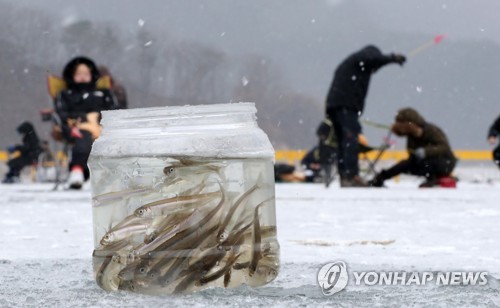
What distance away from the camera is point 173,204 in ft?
8.36

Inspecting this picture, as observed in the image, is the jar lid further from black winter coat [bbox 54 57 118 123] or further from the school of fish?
black winter coat [bbox 54 57 118 123]

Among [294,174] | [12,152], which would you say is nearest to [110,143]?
[294,174]

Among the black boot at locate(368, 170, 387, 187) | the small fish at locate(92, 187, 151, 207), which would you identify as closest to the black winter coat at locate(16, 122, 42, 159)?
the black boot at locate(368, 170, 387, 187)

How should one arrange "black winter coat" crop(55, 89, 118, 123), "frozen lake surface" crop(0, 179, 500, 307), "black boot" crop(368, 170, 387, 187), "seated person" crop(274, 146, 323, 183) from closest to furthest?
"frozen lake surface" crop(0, 179, 500, 307)
"black winter coat" crop(55, 89, 118, 123)
"black boot" crop(368, 170, 387, 187)
"seated person" crop(274, 146, 323, 183)

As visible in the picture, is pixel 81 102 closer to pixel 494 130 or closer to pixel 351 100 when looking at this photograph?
pixel 351 100

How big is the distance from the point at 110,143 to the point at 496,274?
1393 millimetres

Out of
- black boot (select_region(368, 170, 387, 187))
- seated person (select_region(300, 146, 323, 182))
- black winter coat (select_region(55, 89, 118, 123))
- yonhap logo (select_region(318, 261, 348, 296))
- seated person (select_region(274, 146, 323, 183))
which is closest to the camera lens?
yonhap logo (select_region(318, 261, 348, 296))

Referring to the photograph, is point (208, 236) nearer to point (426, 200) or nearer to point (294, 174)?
point (426, 200)

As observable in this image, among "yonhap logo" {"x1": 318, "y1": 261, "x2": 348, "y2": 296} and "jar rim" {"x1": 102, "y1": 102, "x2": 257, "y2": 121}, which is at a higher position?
"jar rim" {"x1": 102, "y1": 102, "x2": 257, "y2": 121}

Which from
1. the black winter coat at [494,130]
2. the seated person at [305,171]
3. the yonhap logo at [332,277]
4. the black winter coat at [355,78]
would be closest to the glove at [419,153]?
the black winter coat at [355,78]

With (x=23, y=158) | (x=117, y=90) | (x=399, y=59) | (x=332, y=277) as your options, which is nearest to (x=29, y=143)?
(x=23, y=158)

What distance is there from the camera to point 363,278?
2.96 meters

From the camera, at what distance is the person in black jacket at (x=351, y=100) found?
11320 mm

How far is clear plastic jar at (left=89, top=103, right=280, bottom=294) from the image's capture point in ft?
8.34
